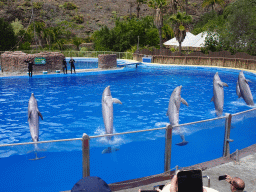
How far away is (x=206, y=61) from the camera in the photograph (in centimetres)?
3416

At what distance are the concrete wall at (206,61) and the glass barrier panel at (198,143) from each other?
25183 mm

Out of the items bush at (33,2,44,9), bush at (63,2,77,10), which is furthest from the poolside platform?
bush at (63,2,77,10)

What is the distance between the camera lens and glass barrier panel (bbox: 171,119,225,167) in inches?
240

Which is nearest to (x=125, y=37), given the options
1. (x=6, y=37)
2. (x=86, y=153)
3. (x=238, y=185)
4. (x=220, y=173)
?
(x=6, y=37)

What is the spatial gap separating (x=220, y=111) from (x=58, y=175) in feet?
29.2

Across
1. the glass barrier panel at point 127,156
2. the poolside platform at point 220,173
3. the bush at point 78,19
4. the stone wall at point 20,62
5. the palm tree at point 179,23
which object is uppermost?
the bush at point 78,19

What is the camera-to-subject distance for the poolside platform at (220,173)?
537 centimetres

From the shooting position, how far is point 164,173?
5953 mm

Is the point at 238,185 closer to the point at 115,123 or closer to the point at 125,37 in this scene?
the point at 115,123

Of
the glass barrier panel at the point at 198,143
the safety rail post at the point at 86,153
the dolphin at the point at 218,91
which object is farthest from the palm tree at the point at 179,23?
the safety rail post at the point at 86,153

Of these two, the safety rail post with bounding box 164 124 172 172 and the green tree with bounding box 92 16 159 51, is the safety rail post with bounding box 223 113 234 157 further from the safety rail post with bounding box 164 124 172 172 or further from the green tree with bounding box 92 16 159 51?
the green tree with bounding box 92 16 159 51

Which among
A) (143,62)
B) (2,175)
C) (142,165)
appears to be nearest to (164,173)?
(142,165)

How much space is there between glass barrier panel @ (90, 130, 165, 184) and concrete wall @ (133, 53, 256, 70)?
2665cm

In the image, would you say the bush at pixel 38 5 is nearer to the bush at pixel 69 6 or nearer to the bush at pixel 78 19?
the bush at pixel 69 6
